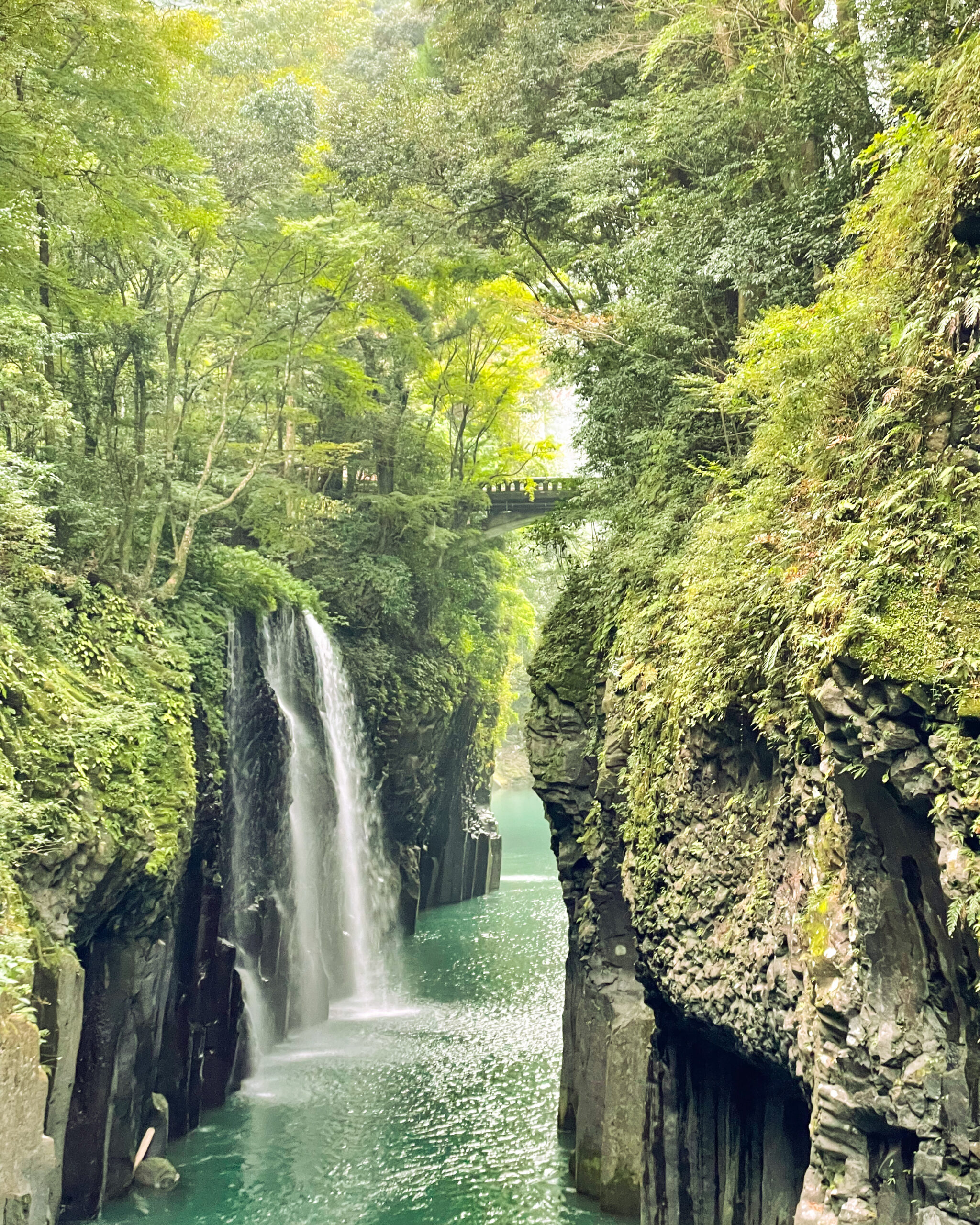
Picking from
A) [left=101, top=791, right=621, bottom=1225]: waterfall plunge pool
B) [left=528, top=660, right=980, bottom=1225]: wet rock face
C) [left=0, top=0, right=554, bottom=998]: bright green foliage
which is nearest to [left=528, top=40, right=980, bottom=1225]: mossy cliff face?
[left=528, top=660, right=980, bottom=1225]: wet rock face

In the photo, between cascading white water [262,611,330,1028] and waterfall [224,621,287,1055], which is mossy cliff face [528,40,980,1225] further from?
cascading white water [262,611,330,1028]

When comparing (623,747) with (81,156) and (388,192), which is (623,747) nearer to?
(81,156)

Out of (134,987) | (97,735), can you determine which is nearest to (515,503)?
(97,735)

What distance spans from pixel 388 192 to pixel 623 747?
11929mm

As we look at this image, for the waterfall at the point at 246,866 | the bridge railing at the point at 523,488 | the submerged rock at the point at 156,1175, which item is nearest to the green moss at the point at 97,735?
the waterfall at the point at 246,866

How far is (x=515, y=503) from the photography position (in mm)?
25344

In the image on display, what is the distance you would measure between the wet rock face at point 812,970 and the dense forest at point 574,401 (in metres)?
0.06

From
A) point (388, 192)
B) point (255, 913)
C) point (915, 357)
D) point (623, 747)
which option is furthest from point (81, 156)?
point (255, 913)

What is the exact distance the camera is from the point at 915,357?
19.5 ft

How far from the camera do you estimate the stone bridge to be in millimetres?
25062

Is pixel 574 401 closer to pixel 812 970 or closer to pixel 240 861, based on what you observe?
pixel 240 861

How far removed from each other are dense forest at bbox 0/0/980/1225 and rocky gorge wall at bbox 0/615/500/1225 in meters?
0.20

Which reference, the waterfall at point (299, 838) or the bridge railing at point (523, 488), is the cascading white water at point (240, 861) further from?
the bridge railing at point (523, 488)

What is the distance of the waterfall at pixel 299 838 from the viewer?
15906 millimetres
